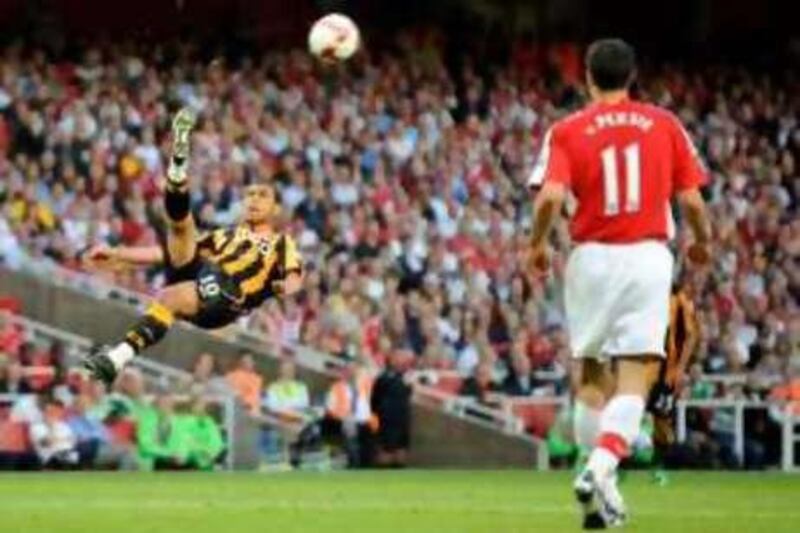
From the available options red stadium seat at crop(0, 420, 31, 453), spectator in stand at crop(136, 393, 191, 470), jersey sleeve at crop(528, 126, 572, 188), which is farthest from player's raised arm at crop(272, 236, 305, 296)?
jersey sleeve at crop(528, 126, 572, 188)

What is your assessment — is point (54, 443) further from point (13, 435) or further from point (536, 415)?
point (536, 415)

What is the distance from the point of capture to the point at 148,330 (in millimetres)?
19562

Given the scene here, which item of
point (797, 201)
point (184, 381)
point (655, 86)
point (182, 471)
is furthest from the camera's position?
point (655, 86)

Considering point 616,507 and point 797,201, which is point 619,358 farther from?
point 797,201

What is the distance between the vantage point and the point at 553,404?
27.3 m

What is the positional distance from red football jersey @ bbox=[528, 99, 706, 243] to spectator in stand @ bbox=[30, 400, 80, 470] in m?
12.3

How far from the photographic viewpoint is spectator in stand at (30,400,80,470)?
2478 centimetres

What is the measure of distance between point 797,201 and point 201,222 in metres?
8.41

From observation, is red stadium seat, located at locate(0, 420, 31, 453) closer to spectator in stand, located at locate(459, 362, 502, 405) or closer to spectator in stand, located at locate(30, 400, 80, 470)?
spectator in stand, located at locate(30, 400, 80, 470)

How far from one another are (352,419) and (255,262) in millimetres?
6393

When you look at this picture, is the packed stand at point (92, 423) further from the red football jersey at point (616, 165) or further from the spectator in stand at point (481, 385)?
the red football jersey at point (616, 165)

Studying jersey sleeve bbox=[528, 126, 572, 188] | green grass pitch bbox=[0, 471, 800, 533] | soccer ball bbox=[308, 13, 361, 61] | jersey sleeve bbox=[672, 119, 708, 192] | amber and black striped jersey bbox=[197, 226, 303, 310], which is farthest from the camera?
soccer ball bbox=[308, 13, 361, 61]

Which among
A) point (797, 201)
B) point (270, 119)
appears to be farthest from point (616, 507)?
point (797, 201)

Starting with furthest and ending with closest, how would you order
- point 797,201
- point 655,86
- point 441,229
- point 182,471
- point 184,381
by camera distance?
point 655,86
point 797,201
point 441,229
point 184,381
point 182,471
